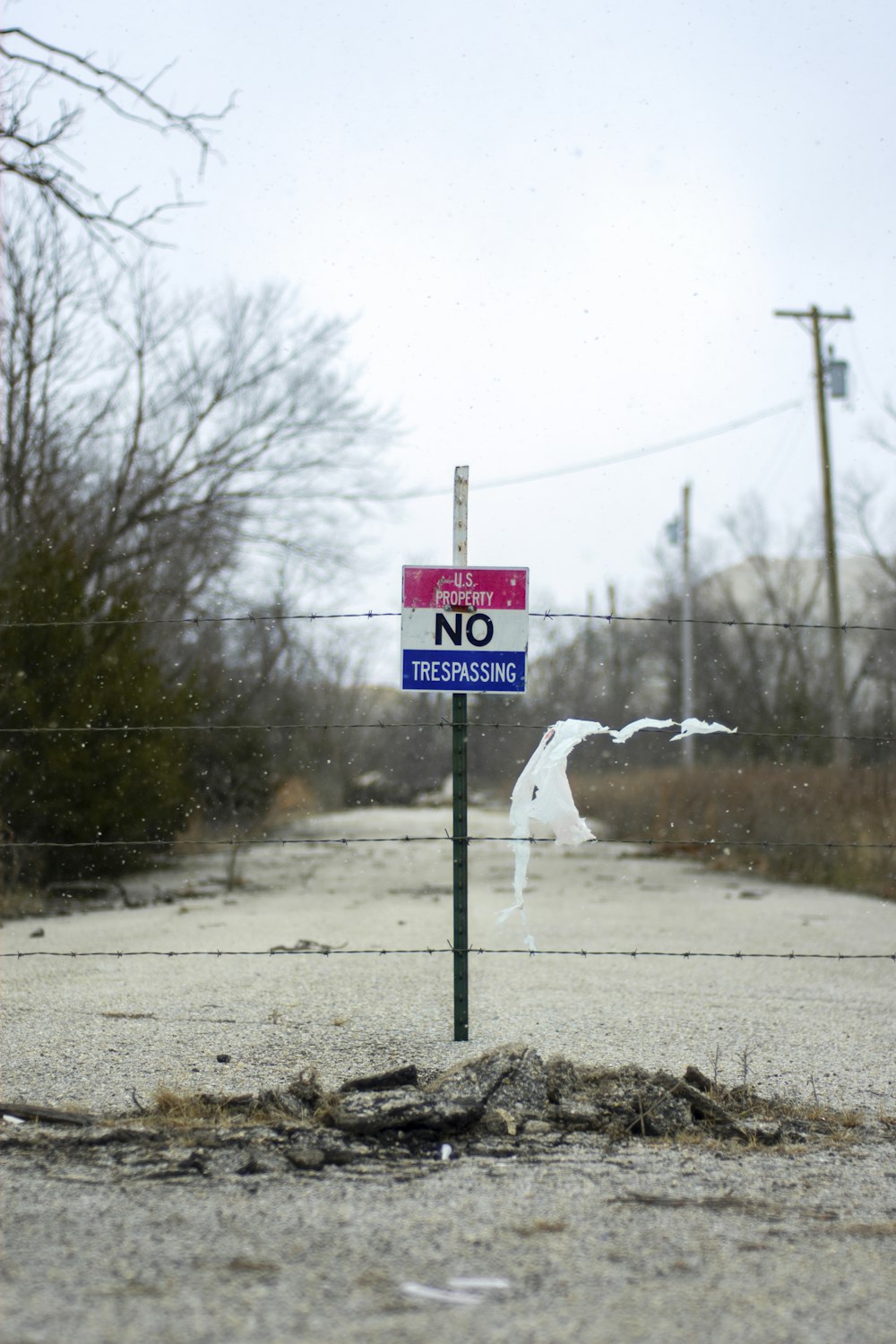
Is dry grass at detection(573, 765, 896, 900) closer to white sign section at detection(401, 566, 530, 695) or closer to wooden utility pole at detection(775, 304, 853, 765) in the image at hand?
wooden utility pole at detection(775, 304, 853, 765)

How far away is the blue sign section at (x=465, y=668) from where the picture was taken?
548 cm

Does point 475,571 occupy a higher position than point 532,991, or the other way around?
point 475,571

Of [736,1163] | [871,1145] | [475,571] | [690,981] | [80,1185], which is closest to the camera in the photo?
[80,1185]

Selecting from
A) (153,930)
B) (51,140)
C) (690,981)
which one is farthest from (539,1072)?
(153,930)

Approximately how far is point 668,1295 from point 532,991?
169 inches

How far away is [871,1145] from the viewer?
A: 14.1 feet

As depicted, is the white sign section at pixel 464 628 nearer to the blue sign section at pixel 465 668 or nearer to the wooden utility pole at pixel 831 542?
the blue sign section at pixel 465 668

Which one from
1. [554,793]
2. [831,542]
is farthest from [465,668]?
[831,542]

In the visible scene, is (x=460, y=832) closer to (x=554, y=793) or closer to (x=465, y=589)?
(x=554, y=793)

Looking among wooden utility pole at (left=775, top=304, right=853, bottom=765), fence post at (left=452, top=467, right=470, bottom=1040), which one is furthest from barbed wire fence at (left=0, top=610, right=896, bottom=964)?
wooden utility pole at (left=775, top=304, right=853, bottom=765)

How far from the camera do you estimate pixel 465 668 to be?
18.0 feet

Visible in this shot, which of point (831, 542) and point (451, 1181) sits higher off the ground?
point (831, 542)

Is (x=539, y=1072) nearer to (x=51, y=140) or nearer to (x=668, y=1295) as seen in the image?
(x=668, y=1295)

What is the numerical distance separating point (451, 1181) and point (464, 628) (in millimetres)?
2479
